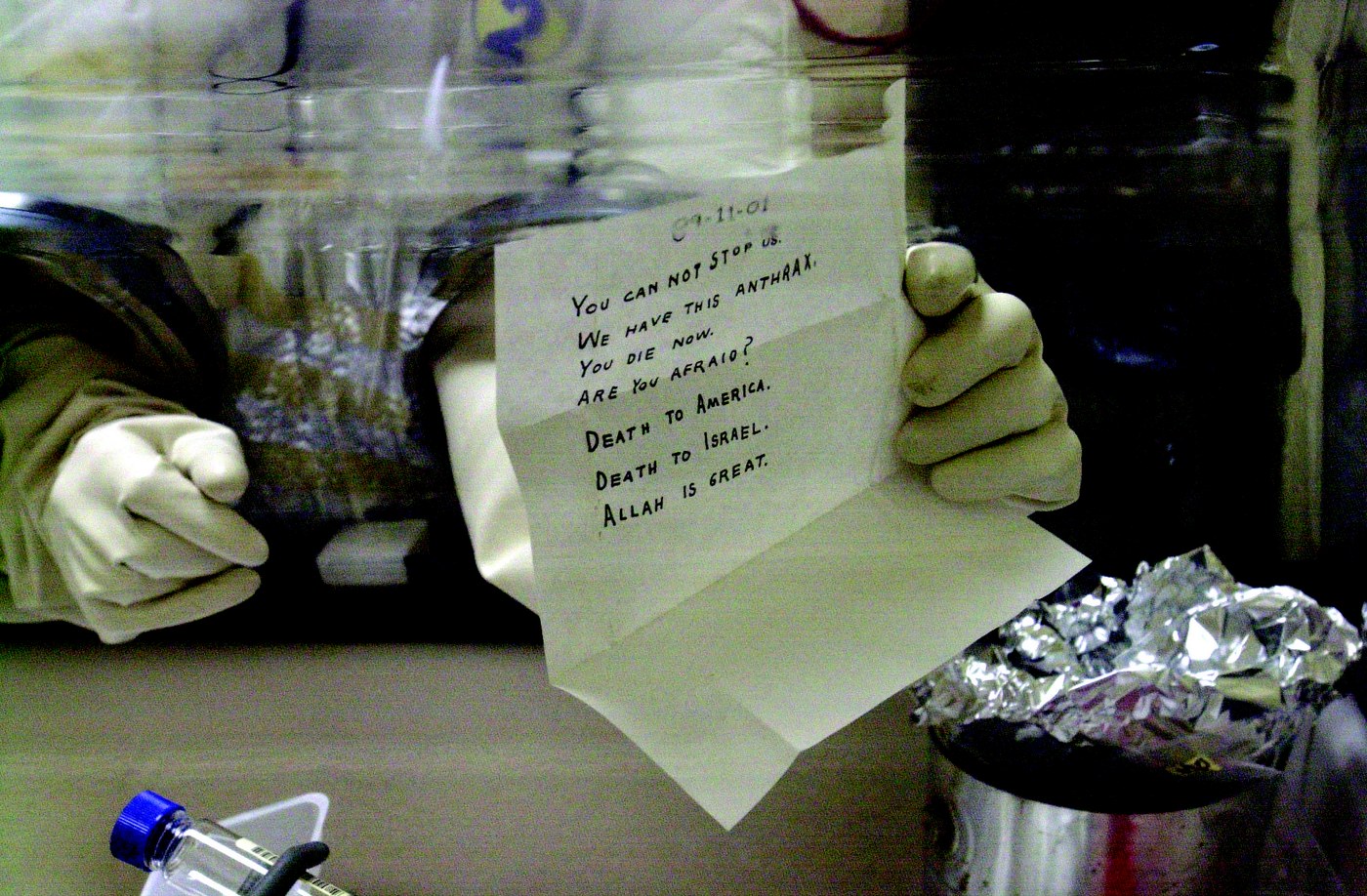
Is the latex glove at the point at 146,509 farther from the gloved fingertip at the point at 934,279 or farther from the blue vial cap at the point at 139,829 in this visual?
the gloved fingertip at the point at 934,279

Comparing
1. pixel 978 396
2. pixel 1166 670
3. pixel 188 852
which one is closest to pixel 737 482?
pixel 978 396

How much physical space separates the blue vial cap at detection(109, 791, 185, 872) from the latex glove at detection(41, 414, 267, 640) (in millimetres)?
109

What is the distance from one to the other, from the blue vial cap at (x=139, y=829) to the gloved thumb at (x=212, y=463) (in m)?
0.17

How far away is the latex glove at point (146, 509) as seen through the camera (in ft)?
1.51

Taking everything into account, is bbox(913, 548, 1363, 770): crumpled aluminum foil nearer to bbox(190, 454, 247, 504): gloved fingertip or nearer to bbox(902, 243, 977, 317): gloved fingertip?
bbox(902, 243, 977, 317): gloved fingertip

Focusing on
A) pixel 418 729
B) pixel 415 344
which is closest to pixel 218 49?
pixel 415 344

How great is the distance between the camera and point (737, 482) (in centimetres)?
43

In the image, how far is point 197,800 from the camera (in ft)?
1.84

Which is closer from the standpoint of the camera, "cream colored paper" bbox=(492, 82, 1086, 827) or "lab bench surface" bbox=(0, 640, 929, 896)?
"cream colored paper" bbox=(492, 82, 1086, 827)

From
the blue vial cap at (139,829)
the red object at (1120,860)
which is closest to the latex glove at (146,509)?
the blue vial cap at (139,829)

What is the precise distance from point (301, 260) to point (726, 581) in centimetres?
26

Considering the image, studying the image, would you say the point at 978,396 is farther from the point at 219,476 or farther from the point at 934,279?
the point at 219,476

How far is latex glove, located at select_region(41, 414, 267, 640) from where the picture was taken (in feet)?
1.51

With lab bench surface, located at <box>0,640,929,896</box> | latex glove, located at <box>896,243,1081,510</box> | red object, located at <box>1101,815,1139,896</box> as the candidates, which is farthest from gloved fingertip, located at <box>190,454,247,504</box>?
red object, located at <box>1101,815,1139,896</box>
